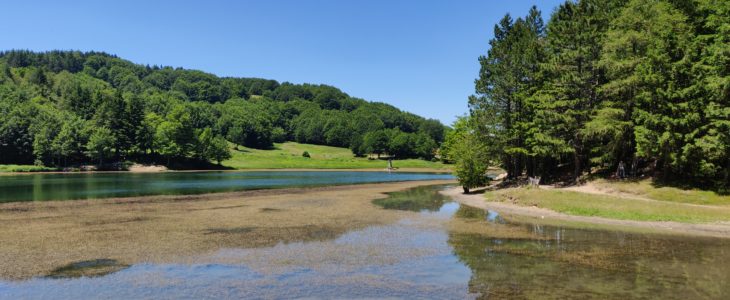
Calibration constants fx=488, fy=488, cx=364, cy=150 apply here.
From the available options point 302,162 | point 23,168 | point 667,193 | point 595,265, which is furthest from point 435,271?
point 302,162

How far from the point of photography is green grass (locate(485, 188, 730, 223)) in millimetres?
31797

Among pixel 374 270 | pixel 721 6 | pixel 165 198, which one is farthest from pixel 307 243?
pixel 721 6

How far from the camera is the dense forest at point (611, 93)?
3959 cm

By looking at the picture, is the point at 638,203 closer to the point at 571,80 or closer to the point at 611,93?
the point at 611,93

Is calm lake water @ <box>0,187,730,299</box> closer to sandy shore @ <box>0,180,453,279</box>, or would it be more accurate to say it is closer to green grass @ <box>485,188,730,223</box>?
sandy shore @ <box>0,180,453,279</box>

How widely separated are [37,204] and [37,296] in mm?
32577

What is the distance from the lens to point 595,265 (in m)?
20.1

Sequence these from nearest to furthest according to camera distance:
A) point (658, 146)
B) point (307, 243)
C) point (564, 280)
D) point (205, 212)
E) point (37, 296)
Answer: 1. point (37, 296)
2. point (564, 280)
3. point (307, 243)
4. point (205, 212)
5. point (658, 146)

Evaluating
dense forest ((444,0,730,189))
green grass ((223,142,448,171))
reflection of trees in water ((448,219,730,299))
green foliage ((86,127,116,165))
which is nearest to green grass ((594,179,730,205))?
dense forest ((444,0,730,189))

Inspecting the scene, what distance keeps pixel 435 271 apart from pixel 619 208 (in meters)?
22.3

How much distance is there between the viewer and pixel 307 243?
995 inches

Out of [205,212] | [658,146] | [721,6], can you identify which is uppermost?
[721,6]

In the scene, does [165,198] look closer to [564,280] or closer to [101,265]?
[101,265]

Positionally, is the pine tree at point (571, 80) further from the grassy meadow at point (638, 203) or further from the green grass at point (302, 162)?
the green grass at point (302, 162)
